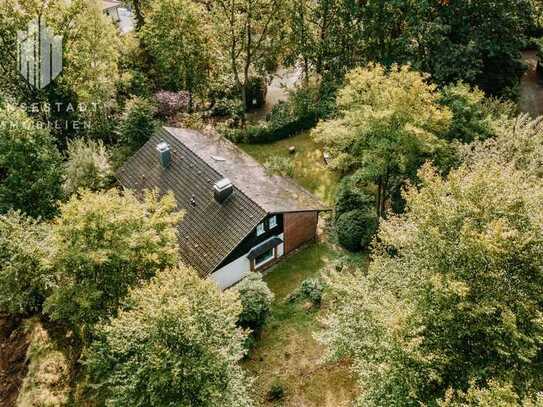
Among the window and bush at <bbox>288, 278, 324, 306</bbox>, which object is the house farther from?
bush at <bbox>288, 278, 324, 306</bbox>

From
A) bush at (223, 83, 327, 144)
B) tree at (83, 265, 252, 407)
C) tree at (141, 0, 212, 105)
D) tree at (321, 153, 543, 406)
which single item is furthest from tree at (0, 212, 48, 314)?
bush at (223, 83, 327, 144)

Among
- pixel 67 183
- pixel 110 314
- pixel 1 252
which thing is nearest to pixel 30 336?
pixel 1 252

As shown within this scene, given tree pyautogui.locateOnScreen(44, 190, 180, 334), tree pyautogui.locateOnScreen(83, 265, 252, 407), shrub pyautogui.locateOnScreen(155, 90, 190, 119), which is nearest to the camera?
tree pyautogui.locateOnScreen(83, 265, 252, 407)

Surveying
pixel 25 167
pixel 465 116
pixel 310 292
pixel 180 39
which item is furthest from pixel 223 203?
pixel 180 39

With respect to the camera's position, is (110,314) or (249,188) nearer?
(110,314)

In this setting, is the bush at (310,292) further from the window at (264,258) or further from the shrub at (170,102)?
the shrub at (170,102)

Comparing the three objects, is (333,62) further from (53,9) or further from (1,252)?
(1,252)
